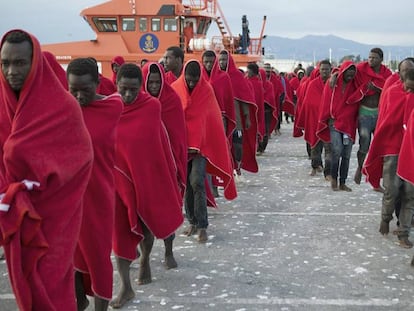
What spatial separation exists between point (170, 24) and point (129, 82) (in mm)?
17304

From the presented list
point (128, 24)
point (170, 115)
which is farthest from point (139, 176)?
point (128, 24)

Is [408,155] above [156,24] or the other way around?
the other way around

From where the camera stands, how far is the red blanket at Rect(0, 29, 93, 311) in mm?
2844

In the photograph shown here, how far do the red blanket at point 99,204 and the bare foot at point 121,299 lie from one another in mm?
805

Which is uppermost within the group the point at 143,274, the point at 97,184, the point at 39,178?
the point at 39,178

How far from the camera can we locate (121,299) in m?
4.68

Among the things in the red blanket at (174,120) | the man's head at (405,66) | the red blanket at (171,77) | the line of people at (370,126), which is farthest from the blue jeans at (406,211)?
the red blanket at (171,77)

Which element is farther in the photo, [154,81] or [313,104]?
[313,104]

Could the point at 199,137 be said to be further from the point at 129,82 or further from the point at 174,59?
the point at 129,82

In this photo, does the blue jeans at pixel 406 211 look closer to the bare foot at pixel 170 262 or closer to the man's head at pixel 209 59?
the bare foot at pixel 170 262

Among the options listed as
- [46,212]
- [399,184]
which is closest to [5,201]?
[46,212]

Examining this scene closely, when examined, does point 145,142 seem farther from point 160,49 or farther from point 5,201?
point 160,49

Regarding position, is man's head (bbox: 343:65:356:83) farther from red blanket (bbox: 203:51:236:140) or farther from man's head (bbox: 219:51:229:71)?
man's head (bbox: 219:51:229:71)

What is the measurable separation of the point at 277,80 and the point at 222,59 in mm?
7277
